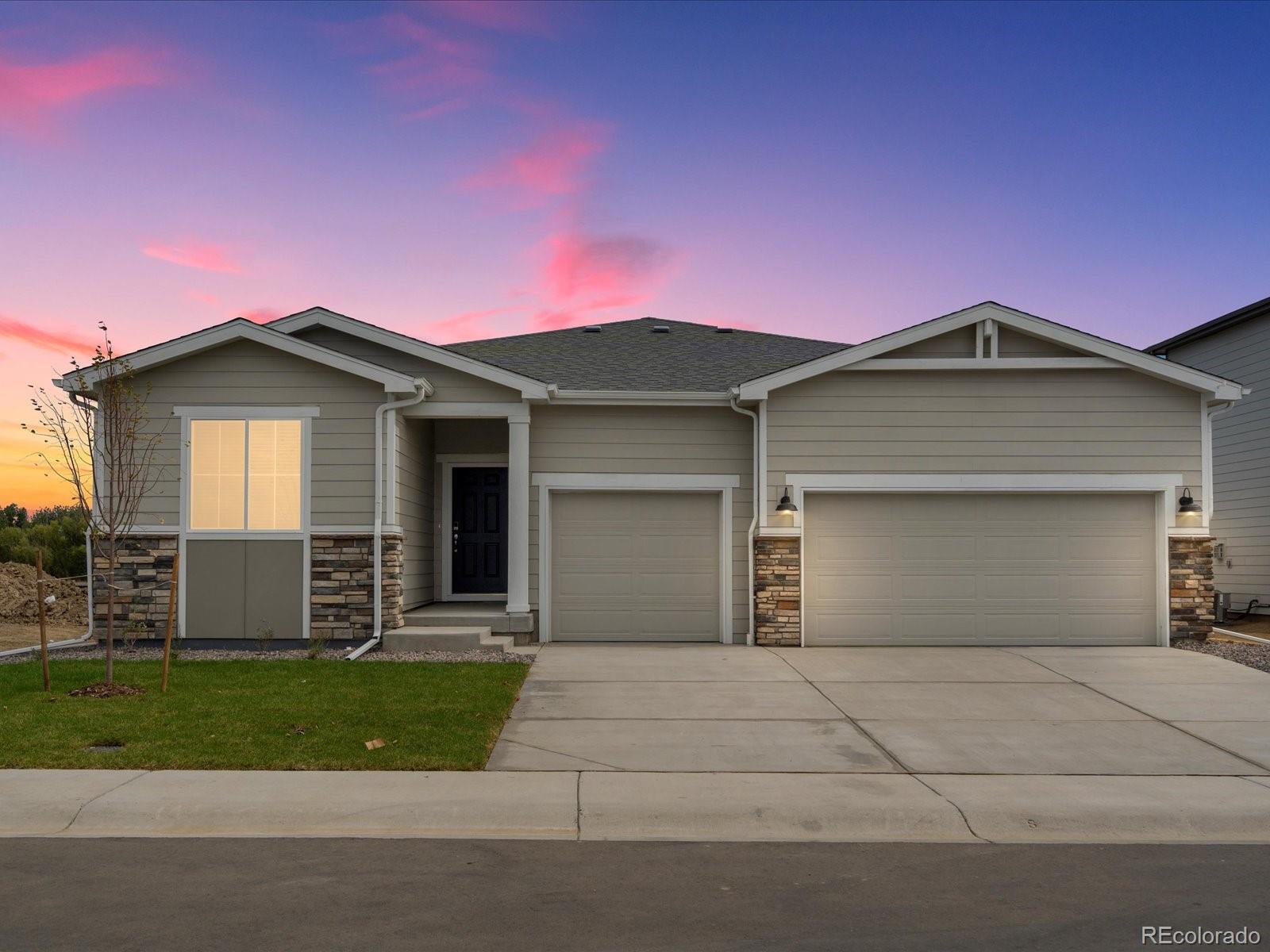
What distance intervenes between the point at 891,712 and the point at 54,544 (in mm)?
19267

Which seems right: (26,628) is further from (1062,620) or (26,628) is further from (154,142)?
(1062,620)

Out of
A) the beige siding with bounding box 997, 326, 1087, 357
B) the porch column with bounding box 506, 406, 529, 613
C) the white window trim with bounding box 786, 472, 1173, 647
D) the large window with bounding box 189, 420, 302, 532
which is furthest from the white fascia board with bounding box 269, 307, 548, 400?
the beige siding with bounding box 997, 326, 1087, 357

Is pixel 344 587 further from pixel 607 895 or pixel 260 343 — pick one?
pixel 607 895

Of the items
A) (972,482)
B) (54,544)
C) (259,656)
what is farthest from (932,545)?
(54,544)

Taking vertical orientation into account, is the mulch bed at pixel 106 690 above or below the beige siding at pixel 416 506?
below

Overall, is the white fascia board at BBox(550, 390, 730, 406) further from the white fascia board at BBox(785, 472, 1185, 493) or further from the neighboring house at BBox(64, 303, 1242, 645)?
the white fascia board at BBox(785, 472, 1185, 493)

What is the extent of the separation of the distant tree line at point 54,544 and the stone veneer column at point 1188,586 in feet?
58.7

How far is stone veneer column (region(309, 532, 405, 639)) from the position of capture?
12.5m

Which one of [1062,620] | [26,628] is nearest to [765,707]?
[1062,620]

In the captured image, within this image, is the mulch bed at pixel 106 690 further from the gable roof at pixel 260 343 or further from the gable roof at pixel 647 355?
the gable roof at pixel 647 355

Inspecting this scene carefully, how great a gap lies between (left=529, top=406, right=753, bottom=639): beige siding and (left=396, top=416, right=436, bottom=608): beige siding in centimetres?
Result: 170

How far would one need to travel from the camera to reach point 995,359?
13391 mm

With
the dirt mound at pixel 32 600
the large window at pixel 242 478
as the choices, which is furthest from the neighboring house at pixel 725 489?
the dirt mound at pixel 32 600

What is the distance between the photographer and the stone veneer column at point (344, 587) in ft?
40.9
